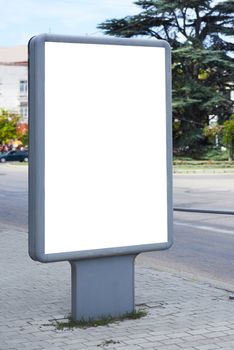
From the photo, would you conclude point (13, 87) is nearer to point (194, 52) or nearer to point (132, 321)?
point (194, 52)

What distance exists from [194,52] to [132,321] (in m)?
46.3

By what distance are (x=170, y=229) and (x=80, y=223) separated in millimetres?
899

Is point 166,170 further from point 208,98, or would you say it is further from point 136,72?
point 208,98

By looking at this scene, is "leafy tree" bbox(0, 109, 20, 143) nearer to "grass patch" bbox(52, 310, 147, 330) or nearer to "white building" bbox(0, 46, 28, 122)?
"white building" bbox(0, 46, 28, 122)

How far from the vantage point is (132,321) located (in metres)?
6.00

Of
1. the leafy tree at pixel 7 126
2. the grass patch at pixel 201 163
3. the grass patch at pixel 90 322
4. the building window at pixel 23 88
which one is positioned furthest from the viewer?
the building window at pixel 23 88

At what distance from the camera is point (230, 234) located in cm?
1254

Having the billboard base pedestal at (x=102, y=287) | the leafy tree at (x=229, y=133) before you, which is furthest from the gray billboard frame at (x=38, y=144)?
the leafy tree at (x=229, y=133)

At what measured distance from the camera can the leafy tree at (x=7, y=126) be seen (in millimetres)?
82812

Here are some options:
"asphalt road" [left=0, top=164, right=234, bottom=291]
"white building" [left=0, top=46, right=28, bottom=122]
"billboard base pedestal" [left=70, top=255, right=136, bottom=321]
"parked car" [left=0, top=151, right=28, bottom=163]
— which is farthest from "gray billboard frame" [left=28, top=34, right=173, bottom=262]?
"white building" [left=0, top=46, right=28, bottom=122]

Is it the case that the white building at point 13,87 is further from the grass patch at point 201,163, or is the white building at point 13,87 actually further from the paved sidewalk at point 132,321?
the paved sidewalk at point 132,321

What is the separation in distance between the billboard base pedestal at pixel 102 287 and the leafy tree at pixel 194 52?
4491 centimetres

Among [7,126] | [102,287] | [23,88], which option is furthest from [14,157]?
[102,287]

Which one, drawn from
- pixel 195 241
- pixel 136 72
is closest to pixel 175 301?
pixel 136 72
